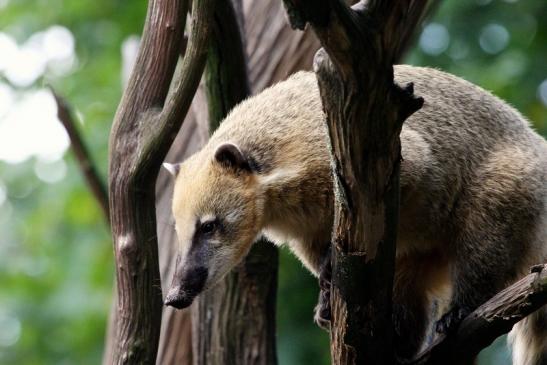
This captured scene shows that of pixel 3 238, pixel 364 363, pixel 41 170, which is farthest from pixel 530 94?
pixel 3 238

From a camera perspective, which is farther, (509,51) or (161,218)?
(509,51)

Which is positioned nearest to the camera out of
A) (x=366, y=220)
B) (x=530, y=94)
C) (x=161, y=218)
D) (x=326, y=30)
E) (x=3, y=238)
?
(x=326, y=30)

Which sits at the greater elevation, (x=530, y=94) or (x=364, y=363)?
(x=364, y=363)

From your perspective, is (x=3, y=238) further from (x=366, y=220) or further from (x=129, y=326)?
(x=366, y=220)

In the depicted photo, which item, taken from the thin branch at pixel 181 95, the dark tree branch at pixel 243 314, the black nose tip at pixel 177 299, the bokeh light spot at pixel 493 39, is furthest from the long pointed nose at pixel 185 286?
the bokeh light spot at pixel 493 39

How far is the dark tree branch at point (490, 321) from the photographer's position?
4.26m

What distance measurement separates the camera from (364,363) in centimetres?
468

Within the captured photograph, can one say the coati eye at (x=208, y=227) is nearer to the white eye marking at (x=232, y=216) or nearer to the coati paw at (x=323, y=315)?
the white eye marking at (x=232, y=216)

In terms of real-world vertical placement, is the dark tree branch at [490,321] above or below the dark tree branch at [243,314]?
above

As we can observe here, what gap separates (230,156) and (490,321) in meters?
1.64

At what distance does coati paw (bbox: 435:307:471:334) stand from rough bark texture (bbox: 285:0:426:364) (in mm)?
398

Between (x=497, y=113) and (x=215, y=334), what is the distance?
233 centimetres

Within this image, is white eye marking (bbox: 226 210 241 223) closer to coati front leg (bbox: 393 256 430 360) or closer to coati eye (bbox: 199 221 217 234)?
coati eye (bbox: 199 221 217 234)

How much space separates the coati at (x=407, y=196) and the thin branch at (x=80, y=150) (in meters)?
1.50
